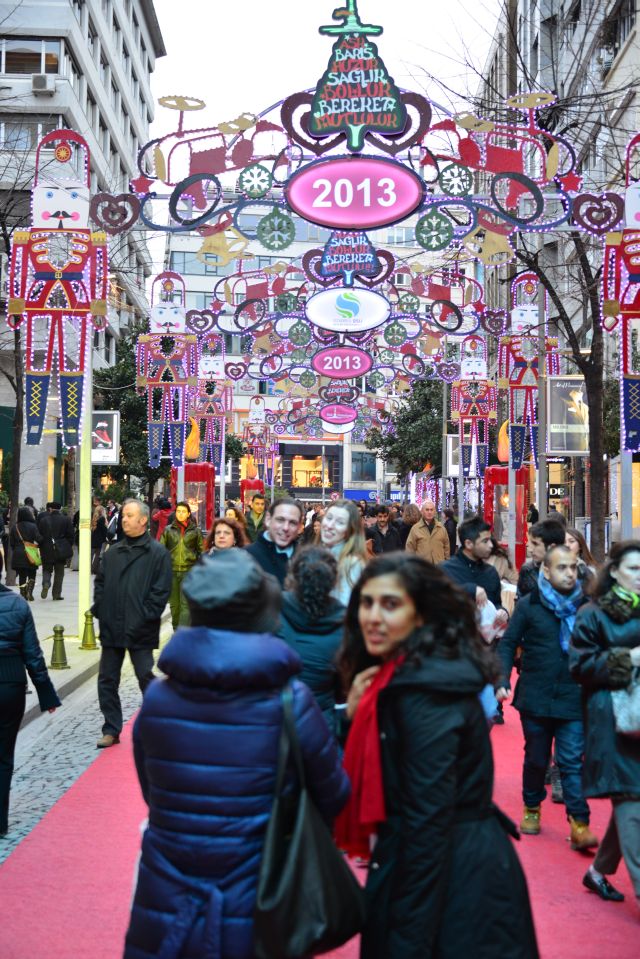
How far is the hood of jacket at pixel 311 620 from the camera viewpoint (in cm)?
508

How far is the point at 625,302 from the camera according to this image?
10719 millimetres

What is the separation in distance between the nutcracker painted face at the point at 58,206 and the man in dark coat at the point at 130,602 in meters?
5.79

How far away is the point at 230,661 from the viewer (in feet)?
9.89

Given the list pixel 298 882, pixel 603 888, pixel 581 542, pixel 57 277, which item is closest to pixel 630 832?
pixel 603 888

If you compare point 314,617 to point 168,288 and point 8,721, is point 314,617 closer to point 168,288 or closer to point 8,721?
point 8,721

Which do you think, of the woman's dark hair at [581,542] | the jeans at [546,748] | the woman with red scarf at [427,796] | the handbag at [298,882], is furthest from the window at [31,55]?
the handbag at [298,882]

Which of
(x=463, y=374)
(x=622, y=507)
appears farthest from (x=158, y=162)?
(x=463, y=374)

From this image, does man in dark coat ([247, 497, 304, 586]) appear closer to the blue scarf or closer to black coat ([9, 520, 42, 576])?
the blue scarf

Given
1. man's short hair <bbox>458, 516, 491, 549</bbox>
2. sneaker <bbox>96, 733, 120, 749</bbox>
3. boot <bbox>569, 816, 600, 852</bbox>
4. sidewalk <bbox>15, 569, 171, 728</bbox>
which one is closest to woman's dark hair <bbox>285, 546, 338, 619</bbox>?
boot <bbox>569, 816, 600, 852</bbox>

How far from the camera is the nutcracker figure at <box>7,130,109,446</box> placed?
13.5 metres

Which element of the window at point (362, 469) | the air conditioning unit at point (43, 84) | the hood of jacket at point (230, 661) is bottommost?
the hood of jacket at point (230, 661)

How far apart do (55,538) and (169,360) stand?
4.16 m

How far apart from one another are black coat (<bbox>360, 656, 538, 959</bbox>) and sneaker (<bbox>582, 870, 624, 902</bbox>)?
104 inches

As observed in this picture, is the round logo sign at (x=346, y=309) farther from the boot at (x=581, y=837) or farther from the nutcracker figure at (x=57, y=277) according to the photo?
the boot at (x=581, y=837)
